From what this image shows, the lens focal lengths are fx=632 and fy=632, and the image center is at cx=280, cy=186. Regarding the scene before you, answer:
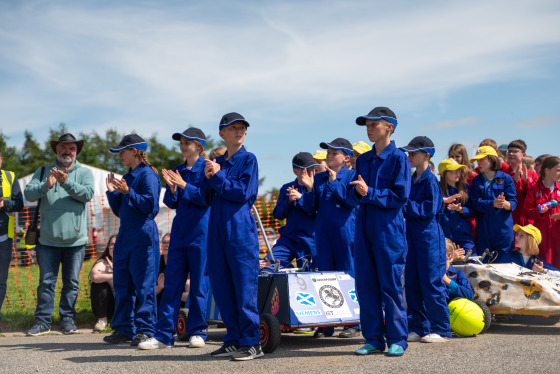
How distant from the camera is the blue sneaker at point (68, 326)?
8.12 meters

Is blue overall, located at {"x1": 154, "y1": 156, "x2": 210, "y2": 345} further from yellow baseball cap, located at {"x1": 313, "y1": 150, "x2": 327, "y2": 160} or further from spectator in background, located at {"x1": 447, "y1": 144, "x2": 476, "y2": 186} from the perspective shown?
spectator in background, located at {"x1": 447, "y1": 144, "x2": 476, "y2": 186}

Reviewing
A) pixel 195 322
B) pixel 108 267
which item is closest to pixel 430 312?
pixel 195 322

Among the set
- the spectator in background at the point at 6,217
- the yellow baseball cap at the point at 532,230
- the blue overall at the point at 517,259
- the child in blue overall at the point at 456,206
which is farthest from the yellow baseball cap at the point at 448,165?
the spectator in background at the point at 6,217

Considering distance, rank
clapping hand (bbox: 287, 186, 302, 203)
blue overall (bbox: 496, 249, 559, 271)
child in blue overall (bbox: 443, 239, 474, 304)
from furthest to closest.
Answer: blue overall (bbox: 496, 249, 559, 271) < clapping hand (bbox: 287, 186, 302, 203) < child in blue overall (bbox: 443, 239, 474, 304)

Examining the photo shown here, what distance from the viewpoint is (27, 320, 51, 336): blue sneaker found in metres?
8.00

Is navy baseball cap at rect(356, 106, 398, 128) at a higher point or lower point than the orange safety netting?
higher

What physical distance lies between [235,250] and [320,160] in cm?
339

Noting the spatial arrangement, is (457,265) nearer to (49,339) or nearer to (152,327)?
(152,327)

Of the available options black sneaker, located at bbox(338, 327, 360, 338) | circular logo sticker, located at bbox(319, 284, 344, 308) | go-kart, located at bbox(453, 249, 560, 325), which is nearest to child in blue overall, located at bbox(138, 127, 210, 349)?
circular logo sticker, located at bbox(319, 284, 344, 308)

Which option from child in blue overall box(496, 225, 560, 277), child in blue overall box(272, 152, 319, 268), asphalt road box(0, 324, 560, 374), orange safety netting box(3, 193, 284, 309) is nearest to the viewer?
asphalt road box(0, 324, 560, 374)

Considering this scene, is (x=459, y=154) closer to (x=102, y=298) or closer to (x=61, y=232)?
(x=102, y=298)

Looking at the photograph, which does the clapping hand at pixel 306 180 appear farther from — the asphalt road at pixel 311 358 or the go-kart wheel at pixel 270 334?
the go-kart wheel at pixel 270 334

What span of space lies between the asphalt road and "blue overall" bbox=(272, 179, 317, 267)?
1166 mm

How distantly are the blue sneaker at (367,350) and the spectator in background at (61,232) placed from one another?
168 inches
